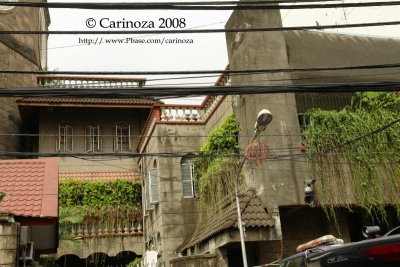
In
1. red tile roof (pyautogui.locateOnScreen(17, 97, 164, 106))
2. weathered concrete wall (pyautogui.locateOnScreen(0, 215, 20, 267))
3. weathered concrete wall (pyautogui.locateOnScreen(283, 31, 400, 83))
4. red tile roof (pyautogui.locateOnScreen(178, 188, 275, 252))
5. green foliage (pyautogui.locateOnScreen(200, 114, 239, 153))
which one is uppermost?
red tile roof (pyautogui.locateOnScreen(17, 97, 164, 106))

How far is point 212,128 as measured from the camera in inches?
795

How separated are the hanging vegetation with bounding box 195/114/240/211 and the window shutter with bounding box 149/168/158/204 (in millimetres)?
2846

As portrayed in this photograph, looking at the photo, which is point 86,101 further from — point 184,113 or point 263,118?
point 263,118

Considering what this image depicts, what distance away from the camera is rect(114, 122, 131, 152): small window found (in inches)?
1117

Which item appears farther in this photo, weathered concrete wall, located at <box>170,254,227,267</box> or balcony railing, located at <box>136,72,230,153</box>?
balcony railing, located at <box>136,72,230,153</box>

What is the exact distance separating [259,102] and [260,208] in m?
3.50

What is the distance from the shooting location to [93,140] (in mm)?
28094

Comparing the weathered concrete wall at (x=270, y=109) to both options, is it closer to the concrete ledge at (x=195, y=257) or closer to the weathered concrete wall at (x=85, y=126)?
the concrete ledge at (x=195, y=257)

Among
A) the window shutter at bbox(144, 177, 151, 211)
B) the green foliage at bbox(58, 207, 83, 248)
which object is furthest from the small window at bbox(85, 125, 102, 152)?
the green foliage at bbox(58, 207, 83, 248)

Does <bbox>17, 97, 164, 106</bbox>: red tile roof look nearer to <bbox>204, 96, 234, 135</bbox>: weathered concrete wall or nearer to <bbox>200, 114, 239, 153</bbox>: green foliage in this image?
<bbox>204, 96, 234, 135</bbox>: weathered concrete wall

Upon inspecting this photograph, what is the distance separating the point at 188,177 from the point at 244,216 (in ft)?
20.4

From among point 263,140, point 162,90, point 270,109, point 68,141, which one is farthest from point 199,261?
point 68,141

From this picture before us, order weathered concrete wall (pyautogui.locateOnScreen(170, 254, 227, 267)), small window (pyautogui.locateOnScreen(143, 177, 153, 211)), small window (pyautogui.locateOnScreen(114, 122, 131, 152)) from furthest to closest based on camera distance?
small window (pyautogui.locateOnScreen(114, 122, 131, 152)) → small window (pyautogui.locateOnScreen(143, 177, 153, 211)) → weathered concrete wall (pyautogui.locateOnScreen(170, 254, 227, 267))

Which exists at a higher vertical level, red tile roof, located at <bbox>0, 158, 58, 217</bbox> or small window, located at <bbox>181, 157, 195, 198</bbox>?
small window, located at <bbox>181, 157, 195, 198</bbox>
